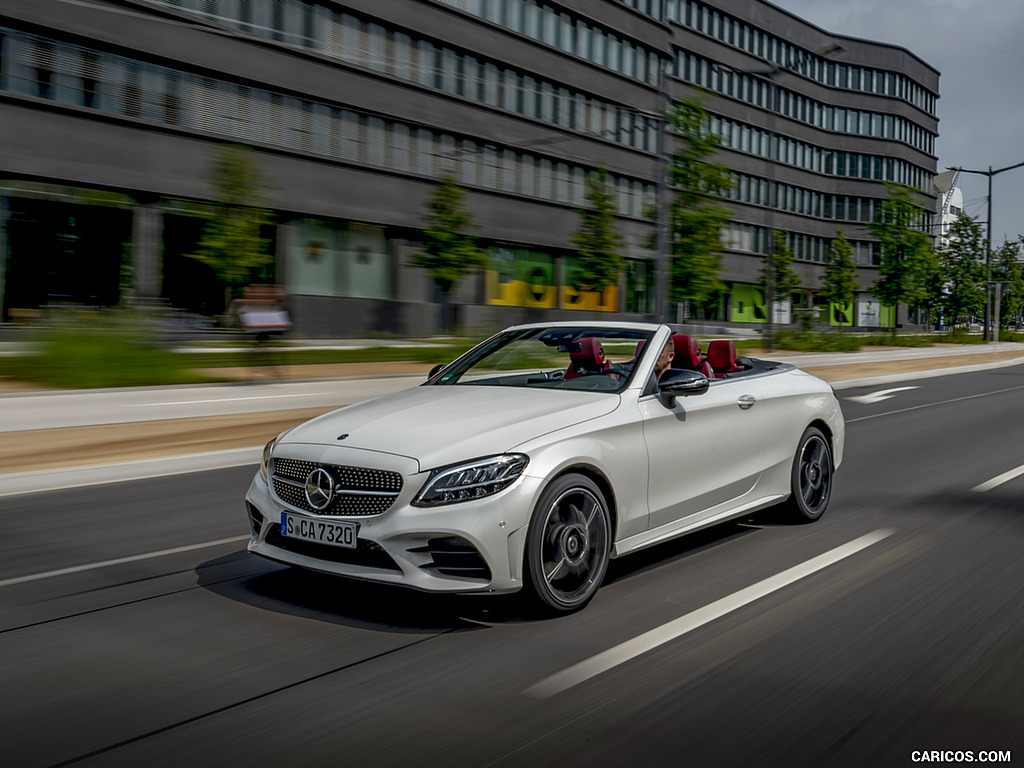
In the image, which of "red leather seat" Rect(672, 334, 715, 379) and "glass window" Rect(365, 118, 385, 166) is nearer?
"red leather seat" Rect(672, 334, 715, 379)

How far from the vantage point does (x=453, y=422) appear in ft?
15.8

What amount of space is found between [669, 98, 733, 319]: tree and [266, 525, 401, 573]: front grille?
83.0 ft

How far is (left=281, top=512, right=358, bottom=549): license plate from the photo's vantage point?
4461 millimetres

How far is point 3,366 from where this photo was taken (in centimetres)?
1516

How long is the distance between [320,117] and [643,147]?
2185 cm

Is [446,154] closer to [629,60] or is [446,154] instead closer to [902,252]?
[629,60]

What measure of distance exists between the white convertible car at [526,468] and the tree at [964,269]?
55.8 metres

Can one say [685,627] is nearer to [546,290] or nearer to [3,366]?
[3,366]

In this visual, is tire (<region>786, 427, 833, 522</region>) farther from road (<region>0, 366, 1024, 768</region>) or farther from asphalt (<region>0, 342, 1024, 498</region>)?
asphalt (<region>0, 342, 1024, 498</region>)

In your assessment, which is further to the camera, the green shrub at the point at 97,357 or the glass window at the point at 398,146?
the glass window at the point at 398,146

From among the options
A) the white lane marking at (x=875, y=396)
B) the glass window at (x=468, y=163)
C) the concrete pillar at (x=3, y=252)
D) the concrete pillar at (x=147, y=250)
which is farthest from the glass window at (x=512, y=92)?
the white lane marking at (x=875, y=396)

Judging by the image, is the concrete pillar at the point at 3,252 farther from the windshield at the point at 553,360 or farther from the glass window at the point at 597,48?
the glass window at the point at 597,48

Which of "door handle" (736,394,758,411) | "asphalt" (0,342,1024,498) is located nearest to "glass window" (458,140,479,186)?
"asphalt" (0,342,1024,498)

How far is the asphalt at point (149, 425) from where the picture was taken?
375 inches
